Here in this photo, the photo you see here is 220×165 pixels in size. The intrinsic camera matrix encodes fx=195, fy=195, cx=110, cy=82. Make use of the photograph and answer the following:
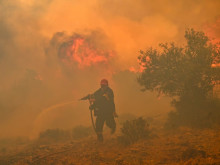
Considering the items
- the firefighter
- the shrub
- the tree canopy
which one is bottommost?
the shrub

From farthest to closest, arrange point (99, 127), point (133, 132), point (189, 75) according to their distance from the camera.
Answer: point (189, 75) → point (99, 127) → point (133, 132)

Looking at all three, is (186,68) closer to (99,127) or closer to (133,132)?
(133,132)

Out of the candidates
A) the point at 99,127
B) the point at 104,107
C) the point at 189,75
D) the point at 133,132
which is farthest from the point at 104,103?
the point at 189,75

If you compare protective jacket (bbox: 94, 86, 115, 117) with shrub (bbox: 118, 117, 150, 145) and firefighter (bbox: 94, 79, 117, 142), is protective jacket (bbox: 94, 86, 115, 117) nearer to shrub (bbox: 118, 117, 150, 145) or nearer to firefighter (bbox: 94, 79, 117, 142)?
firefighter (bbox: 94, 79, 117, 142)

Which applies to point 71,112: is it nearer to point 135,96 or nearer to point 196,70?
point 135,96

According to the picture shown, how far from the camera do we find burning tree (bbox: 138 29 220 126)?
14.8 m

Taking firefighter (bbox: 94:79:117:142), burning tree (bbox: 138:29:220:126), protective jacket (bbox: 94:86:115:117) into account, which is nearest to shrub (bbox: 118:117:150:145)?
firefighter (bbox: 94:79:117:142)

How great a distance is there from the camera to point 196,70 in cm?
1491

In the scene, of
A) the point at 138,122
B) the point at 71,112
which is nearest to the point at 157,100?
the point at 71,112

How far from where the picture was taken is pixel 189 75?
1483 centimetres

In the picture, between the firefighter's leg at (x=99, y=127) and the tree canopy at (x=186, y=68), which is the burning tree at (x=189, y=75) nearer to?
the tree canopy at (x=186, y=68)

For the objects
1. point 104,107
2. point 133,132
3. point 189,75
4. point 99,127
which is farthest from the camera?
point 189,75

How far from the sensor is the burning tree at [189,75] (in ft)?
48.6

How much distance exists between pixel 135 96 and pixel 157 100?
26.7ft
